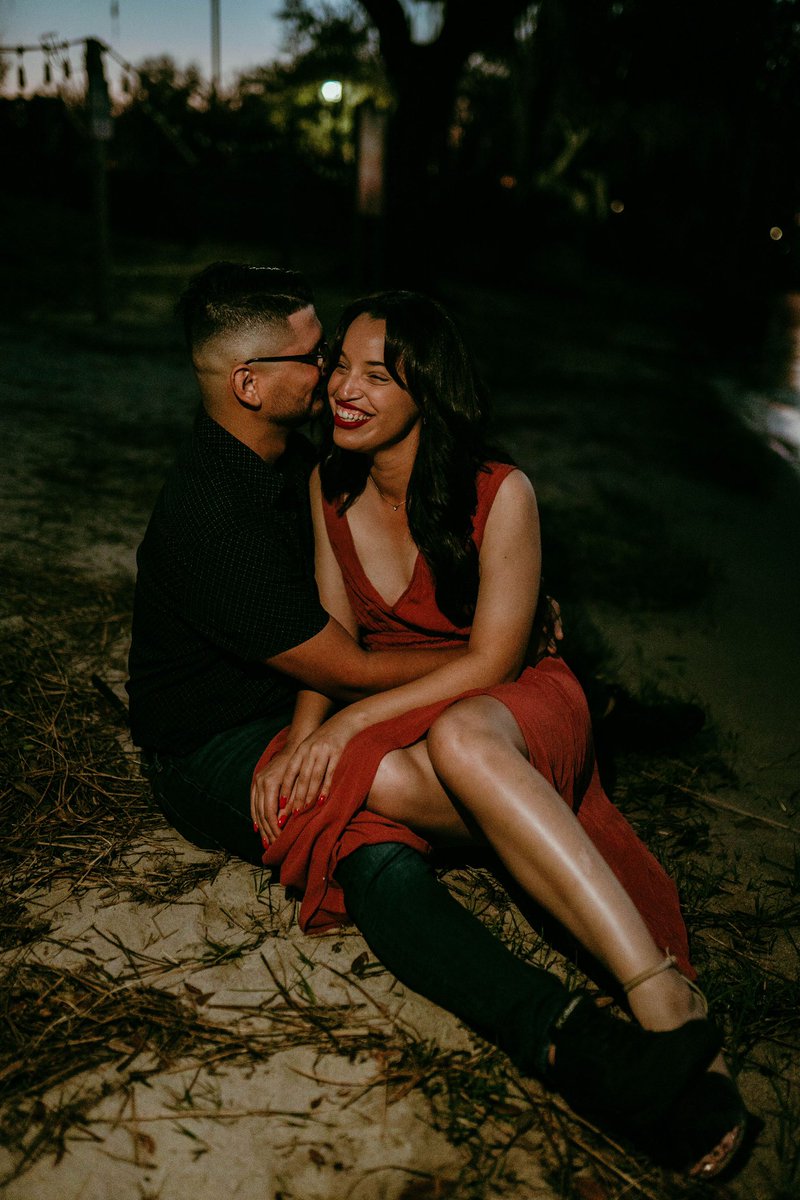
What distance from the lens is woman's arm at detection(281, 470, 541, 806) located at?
2371 mm

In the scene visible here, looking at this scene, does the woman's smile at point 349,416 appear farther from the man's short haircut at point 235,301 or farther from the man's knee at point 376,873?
the man's knee at point 376,873

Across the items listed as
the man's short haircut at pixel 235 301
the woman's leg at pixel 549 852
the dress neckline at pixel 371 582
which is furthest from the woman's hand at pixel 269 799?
the man's short haircut at pixel 235 301

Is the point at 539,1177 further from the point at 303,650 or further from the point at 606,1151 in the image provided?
the point at 303,650

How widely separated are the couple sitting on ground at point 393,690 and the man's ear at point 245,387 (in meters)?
0.01

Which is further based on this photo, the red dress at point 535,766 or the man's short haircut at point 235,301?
the man's short haircut at point 235,301

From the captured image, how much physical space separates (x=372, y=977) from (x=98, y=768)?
1222 mm

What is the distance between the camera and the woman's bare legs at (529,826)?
1904mm

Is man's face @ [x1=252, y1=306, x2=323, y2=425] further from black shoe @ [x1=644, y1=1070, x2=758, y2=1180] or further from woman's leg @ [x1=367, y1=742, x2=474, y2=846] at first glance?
black shoe @ [x1=644, y1=1070, x2=758, y2=1180]

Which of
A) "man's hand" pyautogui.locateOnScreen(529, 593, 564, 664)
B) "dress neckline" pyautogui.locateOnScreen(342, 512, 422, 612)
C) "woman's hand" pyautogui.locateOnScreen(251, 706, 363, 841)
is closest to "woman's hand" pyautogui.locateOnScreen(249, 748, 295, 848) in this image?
"woman's hand" pyautogui.locateOnScreen(251, 706, 363, 841)

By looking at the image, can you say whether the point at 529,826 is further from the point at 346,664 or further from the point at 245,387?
the point at 245,387

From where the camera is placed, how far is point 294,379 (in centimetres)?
257

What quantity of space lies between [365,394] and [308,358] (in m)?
0.22

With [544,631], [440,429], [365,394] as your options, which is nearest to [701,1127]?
[544,631]

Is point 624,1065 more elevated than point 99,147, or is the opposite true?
point 99,147
